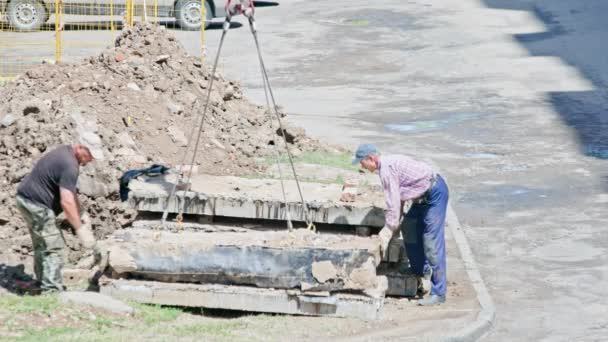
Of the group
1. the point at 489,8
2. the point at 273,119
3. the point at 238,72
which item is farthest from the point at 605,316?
the point at 489,8

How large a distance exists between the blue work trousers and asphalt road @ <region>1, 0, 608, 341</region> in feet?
2.38

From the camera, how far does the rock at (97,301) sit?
35.4ft

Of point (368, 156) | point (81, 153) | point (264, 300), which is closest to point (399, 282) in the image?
point (368, 156)

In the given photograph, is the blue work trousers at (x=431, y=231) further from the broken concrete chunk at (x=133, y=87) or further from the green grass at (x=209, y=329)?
the broken concrete chunk at (x=133, y=87)

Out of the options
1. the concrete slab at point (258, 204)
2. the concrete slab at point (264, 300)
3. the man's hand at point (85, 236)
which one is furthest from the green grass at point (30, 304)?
the concrete slab at point (258, 204)

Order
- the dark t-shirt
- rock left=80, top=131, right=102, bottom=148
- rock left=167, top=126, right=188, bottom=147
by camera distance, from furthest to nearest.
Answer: rock left=167, top=126, right=188, bottom=147, rock left=80, top=131, right=102, bottom=148, the dark t-shirt

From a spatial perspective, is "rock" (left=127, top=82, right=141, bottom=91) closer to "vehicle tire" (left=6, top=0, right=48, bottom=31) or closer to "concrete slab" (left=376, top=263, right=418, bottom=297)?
"concrete slab" (left=376, top=263, right=418, bottom=297)

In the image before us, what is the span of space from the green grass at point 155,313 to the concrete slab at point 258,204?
1407 millimetres

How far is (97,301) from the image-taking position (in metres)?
10.9

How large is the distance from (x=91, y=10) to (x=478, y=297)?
18.2 metres

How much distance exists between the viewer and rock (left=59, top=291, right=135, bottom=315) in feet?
35.4

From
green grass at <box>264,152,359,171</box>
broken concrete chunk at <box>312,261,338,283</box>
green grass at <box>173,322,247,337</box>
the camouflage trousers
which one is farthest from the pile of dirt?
broken concrete chunk at <box>312,261,338,283</box>

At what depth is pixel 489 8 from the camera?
1260 inches

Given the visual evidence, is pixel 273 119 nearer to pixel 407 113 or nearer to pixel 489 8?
pixel 407 113
